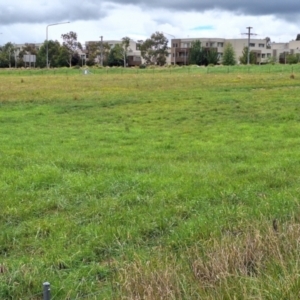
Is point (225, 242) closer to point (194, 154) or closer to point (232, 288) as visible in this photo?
point (232, 288)

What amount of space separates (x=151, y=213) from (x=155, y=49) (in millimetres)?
109448

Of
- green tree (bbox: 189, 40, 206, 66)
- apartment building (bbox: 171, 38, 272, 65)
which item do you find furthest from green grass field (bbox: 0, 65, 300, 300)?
apartment building (bbox: 171, 38, 272, 65)

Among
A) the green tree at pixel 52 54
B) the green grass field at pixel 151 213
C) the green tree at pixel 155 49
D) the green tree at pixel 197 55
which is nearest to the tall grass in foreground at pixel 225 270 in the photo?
the green grass field at pixel 151 213

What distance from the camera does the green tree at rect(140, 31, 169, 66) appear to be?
112 meters

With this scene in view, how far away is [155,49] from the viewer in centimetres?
11350

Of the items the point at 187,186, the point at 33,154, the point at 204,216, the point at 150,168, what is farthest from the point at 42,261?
the point at 33,154

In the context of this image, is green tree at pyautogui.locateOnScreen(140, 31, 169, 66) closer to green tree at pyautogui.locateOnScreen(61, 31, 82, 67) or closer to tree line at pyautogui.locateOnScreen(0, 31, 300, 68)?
tree line at pyautogui.locateOnScreen(0, 31, 300, 68)

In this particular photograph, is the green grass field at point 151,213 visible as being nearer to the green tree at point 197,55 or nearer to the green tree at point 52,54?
the green tree at point 52,54

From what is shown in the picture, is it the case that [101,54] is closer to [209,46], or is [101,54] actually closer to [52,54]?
[52,54]

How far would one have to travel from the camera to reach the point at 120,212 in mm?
6730

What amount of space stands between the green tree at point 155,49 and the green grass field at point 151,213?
9966 centimetres

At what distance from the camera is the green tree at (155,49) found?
11225 centimetres

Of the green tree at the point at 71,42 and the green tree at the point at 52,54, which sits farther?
the green tree at the point at 71,42

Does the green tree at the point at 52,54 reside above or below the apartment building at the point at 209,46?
below
